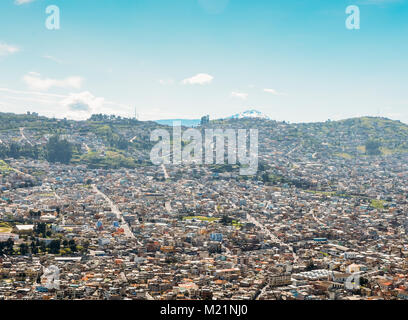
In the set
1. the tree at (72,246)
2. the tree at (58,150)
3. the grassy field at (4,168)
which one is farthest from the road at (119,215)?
the tree at (58,150)

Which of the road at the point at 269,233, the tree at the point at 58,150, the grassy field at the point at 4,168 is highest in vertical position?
the tree at the point at 58,150

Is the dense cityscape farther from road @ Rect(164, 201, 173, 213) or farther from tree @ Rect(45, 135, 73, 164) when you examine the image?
tree @ Rect(45, 135, 73, 164)

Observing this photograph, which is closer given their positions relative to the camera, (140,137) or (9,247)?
(9,247)

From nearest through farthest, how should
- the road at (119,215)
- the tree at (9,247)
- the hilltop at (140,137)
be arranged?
the tree at (9,247)
the road at (119,215)
the hilltop at (140,137)

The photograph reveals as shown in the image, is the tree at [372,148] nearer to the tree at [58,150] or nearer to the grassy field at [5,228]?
the tree at [58,150]

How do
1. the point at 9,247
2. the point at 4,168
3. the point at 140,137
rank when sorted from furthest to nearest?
the point at 140,137 → the point at 4,168 → the point at 9,247

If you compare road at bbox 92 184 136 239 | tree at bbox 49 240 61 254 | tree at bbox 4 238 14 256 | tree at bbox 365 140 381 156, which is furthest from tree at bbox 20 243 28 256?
tree at bbox 365 140 381 156

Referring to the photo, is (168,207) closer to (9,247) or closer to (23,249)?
(23,249)

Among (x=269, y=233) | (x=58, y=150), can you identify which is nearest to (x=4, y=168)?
(x=58, y=150)

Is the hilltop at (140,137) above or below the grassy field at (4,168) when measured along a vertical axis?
above

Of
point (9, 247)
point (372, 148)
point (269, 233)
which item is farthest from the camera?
point (372, 148)

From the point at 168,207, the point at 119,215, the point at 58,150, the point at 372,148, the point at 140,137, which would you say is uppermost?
the point at 140,137
